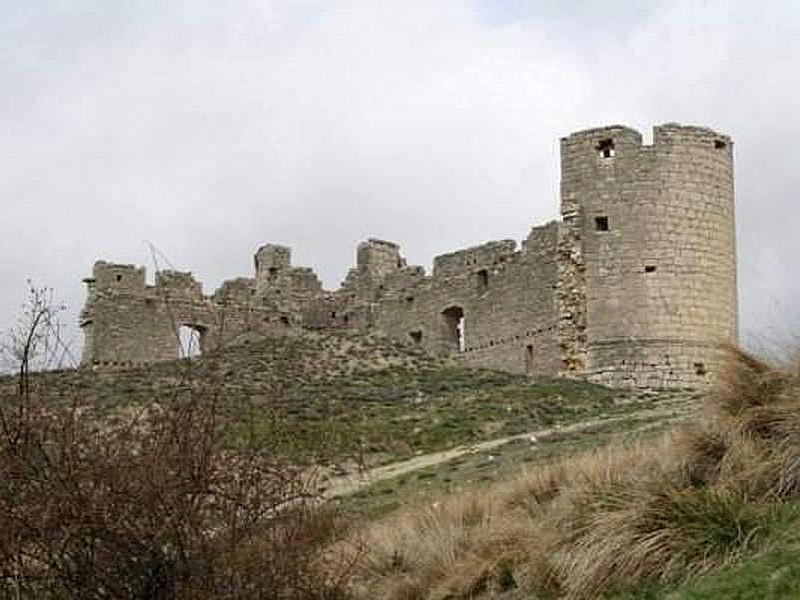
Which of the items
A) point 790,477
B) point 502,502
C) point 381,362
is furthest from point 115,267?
point 790,477

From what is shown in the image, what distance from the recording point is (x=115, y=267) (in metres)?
38.2

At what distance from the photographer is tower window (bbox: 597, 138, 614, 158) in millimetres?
31844

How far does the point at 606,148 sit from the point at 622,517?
77.6 ft

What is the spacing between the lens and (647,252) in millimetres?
30922

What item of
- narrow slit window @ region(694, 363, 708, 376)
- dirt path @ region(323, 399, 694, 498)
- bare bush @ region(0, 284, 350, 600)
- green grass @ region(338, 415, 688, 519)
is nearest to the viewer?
A: bare bush @ region(0, 284, 350, 600)

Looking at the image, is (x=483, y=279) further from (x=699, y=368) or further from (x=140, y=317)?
(x=140, y=317)

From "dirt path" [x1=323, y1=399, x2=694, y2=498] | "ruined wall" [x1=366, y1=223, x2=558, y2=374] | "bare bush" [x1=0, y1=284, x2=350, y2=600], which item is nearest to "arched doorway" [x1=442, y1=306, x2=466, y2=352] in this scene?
"ruined wall" [x1=366, y1=223, x2=558, y2=374]

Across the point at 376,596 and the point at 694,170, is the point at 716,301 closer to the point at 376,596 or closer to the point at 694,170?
the point at 694,170

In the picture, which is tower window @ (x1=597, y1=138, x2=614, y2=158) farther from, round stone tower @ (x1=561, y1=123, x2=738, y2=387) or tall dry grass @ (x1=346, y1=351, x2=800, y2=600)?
tall dry grass @ (x1=346, y1=351, x2=800, y2=600)

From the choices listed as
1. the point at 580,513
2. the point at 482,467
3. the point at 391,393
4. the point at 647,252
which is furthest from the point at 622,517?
the point at 647,252

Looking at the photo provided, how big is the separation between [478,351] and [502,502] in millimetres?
23033

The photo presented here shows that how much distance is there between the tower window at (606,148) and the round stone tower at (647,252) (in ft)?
0.07

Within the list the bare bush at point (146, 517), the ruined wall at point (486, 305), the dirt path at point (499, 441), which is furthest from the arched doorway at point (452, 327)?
the bare bush at point (146, 517)

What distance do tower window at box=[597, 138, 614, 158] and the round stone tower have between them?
0.02m
